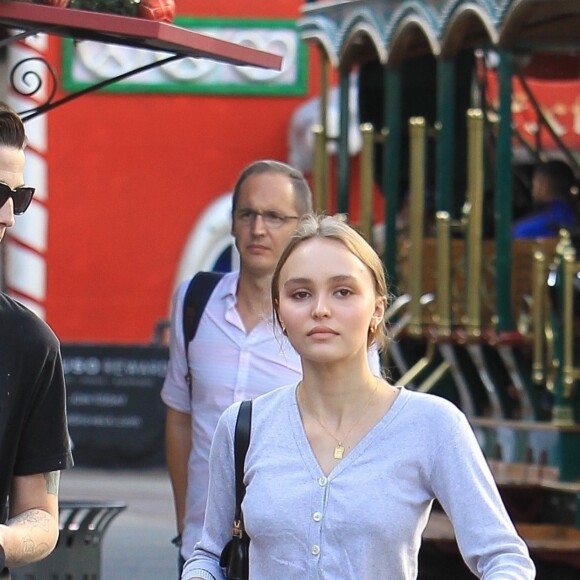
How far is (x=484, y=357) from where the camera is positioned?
872 centimetres

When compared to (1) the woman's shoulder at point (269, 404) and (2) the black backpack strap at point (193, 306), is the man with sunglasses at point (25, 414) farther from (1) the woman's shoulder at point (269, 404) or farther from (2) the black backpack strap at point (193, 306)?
(2) the black backpack strap at point (193, 306)

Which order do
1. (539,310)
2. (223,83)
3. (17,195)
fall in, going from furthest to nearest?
(223,83), (539,310), (17,195)

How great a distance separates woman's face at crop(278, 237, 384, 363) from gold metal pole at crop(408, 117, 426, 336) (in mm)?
5663

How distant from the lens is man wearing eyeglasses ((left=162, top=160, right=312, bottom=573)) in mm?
4871

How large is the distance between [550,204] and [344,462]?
624cm

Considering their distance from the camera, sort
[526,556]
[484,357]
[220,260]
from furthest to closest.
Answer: [220,260] → [484,357] → [526,556]

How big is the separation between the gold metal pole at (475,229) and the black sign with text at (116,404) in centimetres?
631

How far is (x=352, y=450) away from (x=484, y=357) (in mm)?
5559

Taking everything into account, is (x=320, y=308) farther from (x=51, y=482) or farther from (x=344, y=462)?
(x=51, y=482)

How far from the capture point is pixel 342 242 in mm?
3344

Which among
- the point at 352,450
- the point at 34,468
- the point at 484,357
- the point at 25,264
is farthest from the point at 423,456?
the point at 25,264

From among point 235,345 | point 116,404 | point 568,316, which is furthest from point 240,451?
point 116,404

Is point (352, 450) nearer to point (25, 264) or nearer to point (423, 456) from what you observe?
point (423, 456)

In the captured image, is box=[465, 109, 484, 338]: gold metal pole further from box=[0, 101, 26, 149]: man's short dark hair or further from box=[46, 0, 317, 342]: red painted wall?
box=[46, 0, 317, 342]: red painted wall
